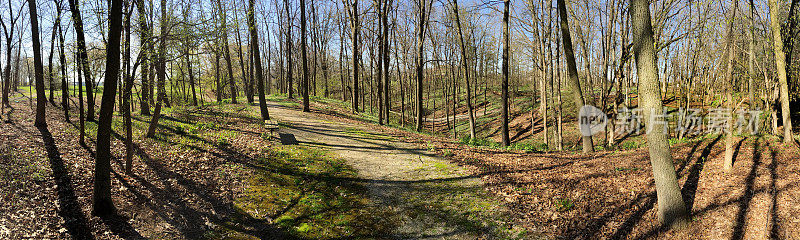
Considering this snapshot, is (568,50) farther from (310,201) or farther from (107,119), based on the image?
(107,119)

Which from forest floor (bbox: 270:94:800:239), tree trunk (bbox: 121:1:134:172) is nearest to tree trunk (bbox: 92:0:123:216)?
tree trunk (bbox: 121:1:134:172)

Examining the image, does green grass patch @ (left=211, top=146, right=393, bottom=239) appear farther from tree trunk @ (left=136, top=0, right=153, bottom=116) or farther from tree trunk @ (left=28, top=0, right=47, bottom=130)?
tree trunk @ (left=28, top=0, right=47, bottom=130)

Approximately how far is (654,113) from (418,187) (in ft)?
15.8

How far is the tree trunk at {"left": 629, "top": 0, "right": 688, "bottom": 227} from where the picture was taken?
16.6 feet

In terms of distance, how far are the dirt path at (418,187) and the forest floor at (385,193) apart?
0.04m

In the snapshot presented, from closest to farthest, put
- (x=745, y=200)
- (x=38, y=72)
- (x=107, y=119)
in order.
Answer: (x=745, y=200)
(x=107, y=119)
(x=38, y=72)

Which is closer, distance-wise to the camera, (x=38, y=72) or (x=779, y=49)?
(x=779, y=49)

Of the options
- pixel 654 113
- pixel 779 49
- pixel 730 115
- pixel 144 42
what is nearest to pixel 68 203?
pixel 144 42

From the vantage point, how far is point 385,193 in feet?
25.7

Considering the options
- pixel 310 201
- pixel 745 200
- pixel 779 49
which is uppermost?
pixel 779 49

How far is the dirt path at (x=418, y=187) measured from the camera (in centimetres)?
624

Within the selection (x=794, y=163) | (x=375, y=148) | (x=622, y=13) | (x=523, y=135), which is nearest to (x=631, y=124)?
(x=523, y=135)

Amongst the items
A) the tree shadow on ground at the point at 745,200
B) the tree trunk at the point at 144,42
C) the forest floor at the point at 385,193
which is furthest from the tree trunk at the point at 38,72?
the tree shadow on ground at the point at 745,200

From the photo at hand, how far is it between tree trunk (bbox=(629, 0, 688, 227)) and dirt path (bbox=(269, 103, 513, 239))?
96.2 inches
